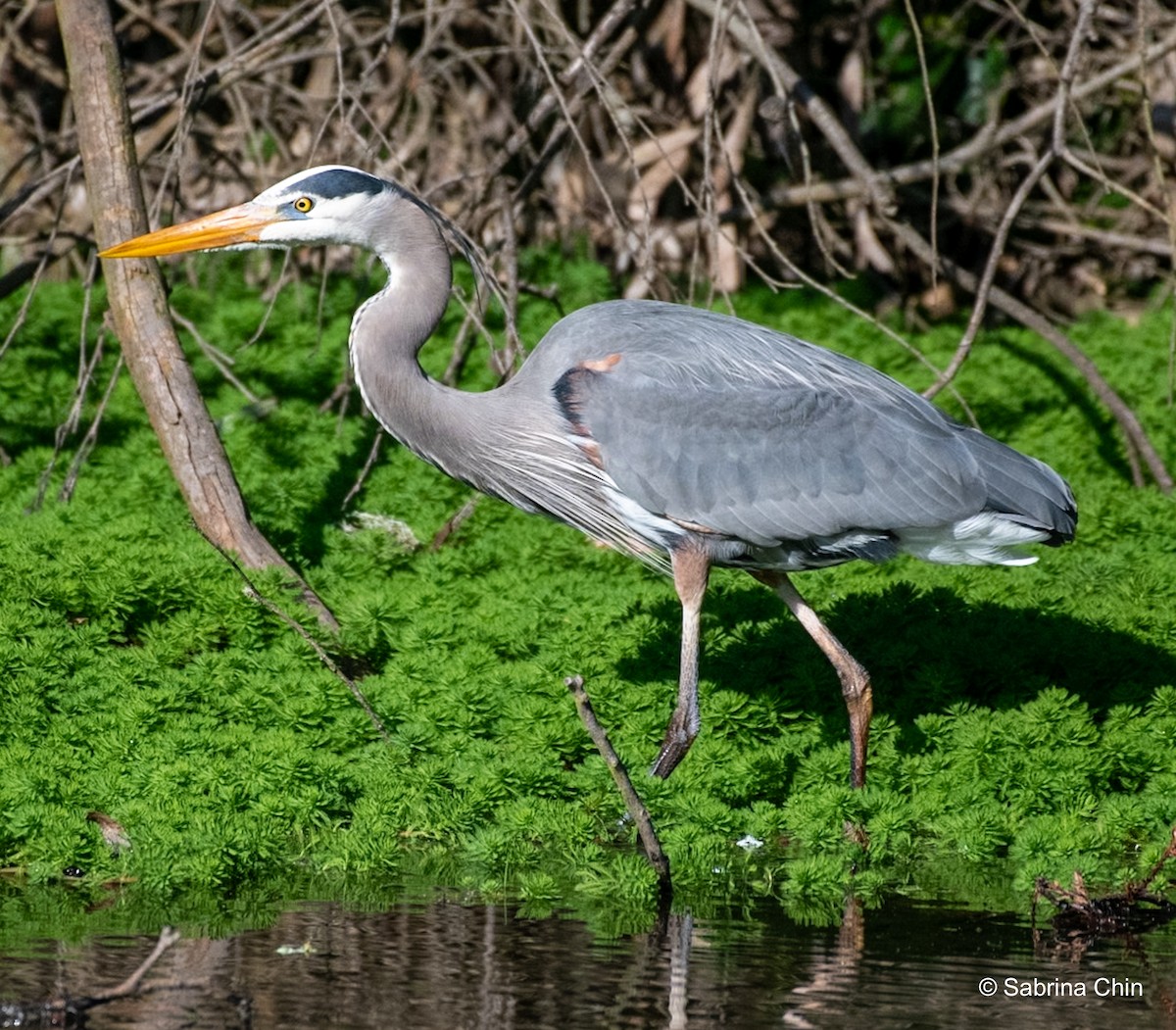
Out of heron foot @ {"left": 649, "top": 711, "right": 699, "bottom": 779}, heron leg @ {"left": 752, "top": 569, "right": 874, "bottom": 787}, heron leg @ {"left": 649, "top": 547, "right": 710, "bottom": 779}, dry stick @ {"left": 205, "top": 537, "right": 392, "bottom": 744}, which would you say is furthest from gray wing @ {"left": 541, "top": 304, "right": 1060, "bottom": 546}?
dry stick @ {"left": 205, "top": 537, "right": 392, "bottom": 744}

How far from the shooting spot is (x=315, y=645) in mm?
5766

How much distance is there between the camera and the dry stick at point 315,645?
5.52 meters

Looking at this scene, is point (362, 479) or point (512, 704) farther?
point (362, 479)

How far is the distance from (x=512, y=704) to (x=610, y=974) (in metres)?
1.87

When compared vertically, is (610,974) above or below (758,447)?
below

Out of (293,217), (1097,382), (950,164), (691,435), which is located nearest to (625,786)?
(691,435)

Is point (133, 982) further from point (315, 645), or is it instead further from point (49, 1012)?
point (315, 645)

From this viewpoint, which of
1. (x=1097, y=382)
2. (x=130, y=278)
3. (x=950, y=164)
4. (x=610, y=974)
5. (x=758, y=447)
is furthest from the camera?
(x=950, y=164)

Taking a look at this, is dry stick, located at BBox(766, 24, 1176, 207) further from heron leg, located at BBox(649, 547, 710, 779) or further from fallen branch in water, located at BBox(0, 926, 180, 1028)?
fallen branch in water, located at BBox(0, 926, 180, 1028)

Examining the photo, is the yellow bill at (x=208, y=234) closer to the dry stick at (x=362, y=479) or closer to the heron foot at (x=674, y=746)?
the dry stick at (x=362, y=479)

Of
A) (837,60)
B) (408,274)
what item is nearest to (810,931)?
(408,274)

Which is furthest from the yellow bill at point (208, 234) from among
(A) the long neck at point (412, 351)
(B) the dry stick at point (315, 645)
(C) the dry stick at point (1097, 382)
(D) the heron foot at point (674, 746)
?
(C) the dry stick at point (1097, 382)

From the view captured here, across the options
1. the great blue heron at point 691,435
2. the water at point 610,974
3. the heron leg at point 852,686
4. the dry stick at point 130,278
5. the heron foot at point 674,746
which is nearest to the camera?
the water at point 610,974

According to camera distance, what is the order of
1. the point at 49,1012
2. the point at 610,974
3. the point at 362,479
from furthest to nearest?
the point at 362,479 < the point at 610,974 < the point at 49,1012
